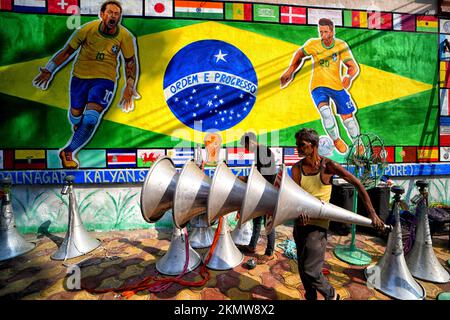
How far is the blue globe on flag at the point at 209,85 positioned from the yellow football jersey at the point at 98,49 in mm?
1305

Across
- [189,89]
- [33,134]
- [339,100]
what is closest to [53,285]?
[33,134]

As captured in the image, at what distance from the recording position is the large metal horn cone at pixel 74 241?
4844mm

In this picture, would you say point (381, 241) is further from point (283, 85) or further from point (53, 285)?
point (53, 285)

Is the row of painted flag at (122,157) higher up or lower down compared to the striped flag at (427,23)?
lower down

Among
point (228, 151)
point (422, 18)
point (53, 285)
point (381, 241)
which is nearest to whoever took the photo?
point (53, 285)

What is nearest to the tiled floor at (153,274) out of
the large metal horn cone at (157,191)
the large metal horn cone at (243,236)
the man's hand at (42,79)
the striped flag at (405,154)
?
the large metal horn cone at (243,236)

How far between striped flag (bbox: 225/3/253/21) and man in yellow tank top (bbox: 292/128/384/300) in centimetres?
488

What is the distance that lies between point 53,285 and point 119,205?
7.95 ft

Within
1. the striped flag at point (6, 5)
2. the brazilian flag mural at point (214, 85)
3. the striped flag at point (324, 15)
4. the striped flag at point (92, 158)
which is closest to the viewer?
the striped flag at point (6, 5)

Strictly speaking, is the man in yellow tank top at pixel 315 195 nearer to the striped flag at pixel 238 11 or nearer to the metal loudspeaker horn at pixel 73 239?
the metal loudspeaker horn at pixel 73 239

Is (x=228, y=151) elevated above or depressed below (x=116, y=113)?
below

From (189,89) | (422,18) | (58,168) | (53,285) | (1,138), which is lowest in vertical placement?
(53,285)

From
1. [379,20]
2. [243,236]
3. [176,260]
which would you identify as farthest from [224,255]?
[379,20]

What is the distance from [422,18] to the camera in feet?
22.5
